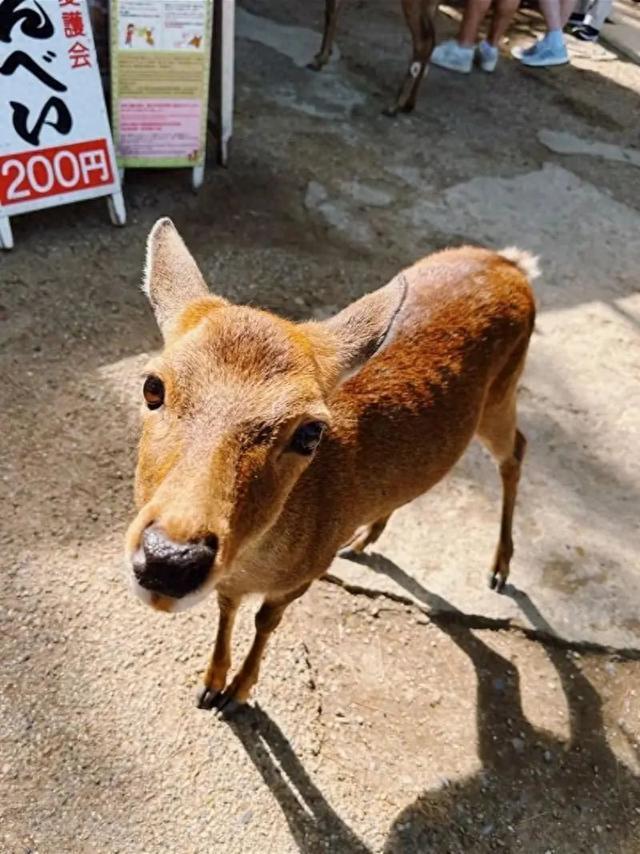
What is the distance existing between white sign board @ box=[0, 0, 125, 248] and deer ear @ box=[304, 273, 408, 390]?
3.33m

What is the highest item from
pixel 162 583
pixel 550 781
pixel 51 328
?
pixel 162 583

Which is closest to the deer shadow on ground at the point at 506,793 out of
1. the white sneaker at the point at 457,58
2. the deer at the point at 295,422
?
the deer at the point at 295,422

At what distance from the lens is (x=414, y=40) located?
7852 millimetres

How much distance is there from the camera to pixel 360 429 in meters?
3.02

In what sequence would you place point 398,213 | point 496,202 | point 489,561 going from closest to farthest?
point 489,561 → point 398,213 → point 496,202

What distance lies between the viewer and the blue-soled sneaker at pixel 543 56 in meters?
9.67

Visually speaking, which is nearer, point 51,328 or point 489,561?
point 489,561

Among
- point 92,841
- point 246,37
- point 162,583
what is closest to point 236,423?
point 162,583

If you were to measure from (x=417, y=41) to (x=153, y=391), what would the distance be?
267 inches

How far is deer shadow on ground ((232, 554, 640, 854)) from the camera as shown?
309 centimetres

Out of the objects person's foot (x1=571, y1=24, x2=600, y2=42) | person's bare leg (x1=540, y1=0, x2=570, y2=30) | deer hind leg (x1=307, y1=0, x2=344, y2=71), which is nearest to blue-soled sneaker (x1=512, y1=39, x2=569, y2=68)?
person's bare leg (x1=540, y1=0, x2=570, y2=30)

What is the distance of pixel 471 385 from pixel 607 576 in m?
1.54

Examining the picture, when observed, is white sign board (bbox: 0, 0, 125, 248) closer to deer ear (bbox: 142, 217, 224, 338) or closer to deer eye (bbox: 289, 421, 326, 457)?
deer ear (bbox: 142, 217, 224, 338)

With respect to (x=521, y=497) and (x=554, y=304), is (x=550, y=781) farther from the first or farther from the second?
(x=554, y=304)
